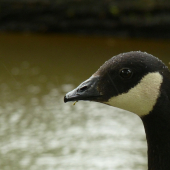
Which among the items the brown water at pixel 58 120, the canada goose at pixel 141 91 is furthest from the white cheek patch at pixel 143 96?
the brown water at pixel 58 120

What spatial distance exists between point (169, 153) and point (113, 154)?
113cm

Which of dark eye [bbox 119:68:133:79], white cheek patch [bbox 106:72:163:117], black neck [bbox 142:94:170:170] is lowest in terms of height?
black neck [bbox 142:94:170:170]

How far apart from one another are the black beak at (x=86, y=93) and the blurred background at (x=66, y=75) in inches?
43.6

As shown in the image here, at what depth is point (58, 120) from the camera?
2.94m

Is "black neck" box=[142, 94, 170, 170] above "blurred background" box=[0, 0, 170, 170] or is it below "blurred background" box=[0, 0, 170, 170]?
below

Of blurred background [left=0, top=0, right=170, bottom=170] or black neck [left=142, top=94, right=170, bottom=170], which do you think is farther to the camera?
blurred background [left=0, top=0, right=170, bottom=170]

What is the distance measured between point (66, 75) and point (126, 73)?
2492 millimetres

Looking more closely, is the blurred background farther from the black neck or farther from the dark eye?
the dark eye

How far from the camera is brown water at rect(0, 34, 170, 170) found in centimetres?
246

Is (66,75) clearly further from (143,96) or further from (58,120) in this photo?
(143,96)

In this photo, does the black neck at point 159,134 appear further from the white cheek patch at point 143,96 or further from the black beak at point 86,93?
the black beak at point 86,93

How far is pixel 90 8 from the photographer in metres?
4.90

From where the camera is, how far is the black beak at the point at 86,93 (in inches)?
54.1

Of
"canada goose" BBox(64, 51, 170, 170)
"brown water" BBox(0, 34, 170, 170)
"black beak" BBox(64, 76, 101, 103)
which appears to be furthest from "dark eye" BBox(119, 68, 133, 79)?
"brown water" BBox(0, 34, 170, 170)
